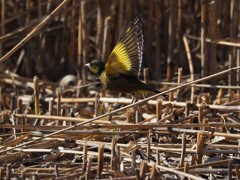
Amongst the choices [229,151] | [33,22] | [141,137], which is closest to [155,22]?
[33,22]

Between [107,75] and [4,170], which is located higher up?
[107,75]

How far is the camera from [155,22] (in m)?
A: 8.07

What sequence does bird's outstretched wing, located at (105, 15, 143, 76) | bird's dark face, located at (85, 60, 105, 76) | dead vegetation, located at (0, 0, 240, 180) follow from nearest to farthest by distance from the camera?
dead vegetation, located at (0, 0, 240, 180)
bird's outstretched wing, located at (105, 15, 143, 76)
bird's dark face, located at (85, 60, 105, 76)

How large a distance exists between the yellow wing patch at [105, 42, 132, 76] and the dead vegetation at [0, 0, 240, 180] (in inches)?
11.7

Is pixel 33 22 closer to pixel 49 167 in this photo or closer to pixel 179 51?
pixel 179 51

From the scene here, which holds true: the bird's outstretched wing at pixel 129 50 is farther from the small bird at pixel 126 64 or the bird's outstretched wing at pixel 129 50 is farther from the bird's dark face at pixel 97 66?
the bird's dark face at pixel 97 66

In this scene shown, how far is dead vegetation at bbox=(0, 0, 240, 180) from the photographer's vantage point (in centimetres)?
461

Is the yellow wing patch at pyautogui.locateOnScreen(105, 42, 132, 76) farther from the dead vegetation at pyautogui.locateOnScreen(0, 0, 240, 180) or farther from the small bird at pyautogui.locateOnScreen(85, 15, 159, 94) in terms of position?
the dead vegetation at pyautogui.locateOnScreen(0, 0, 240, 180)

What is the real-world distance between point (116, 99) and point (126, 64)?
2.31ft

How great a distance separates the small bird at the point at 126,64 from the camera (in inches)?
217

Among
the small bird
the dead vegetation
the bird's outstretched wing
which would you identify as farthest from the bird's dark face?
the dead vegetation

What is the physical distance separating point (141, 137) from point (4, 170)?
3.67 ft

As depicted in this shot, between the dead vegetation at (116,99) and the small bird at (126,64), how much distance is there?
0.58 ft

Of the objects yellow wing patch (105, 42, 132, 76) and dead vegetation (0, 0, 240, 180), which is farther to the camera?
yellow wing patch (105, 42, 132, 76)
